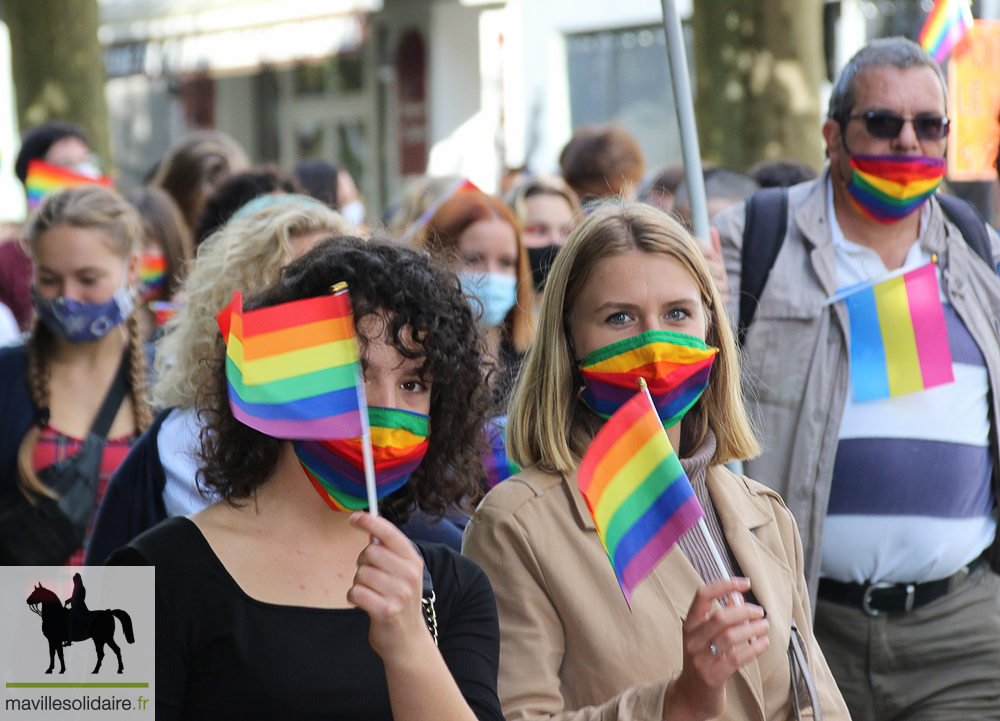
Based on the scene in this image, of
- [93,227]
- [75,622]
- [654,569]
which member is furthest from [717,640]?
[93,227]

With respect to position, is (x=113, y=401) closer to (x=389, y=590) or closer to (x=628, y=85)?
(x=389, y=590)

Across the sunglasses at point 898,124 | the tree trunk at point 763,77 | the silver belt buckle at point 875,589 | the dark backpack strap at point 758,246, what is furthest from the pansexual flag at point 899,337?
the tree trunk at point 763,77

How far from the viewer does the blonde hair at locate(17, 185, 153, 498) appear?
11.9ft

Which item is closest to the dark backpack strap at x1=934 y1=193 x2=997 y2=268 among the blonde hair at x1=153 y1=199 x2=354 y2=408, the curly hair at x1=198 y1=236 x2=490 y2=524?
the blonde hair at x1=153 y1=199 x2=354 y2=408

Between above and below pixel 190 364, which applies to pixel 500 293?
above

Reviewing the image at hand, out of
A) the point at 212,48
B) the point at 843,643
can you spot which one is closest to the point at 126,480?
the point at 843,643

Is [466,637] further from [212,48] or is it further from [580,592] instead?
[212,48]

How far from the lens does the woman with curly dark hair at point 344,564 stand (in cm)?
193

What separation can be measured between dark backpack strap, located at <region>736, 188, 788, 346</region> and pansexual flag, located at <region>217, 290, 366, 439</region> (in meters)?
1.80

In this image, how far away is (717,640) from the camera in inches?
81.5

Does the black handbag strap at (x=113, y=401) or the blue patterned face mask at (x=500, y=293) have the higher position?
the blue patterned face mask at (x=500, y=293)

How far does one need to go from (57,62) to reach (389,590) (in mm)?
9048

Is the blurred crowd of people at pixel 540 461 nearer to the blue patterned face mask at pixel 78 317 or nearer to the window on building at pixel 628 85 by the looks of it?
the blue patterned face mask at pixel 78 317

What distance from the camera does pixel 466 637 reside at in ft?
7.11
